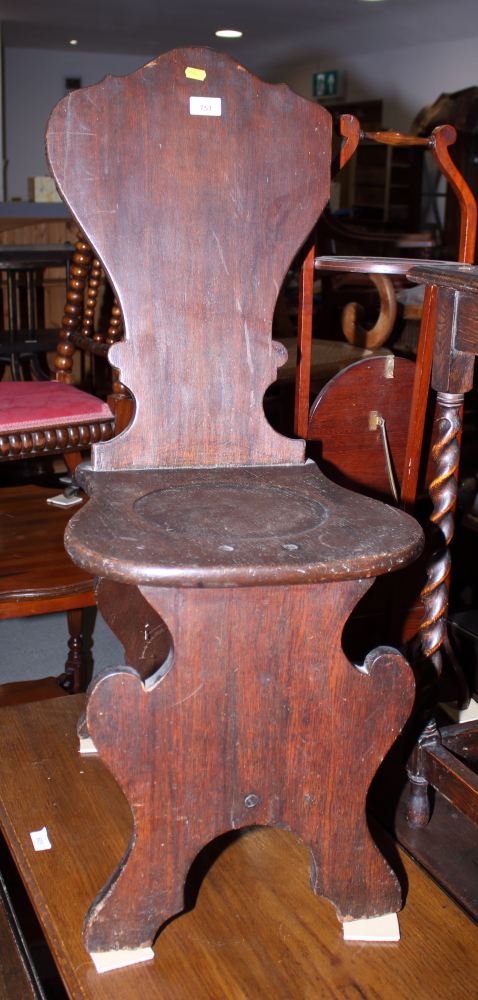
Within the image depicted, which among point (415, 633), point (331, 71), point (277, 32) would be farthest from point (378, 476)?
point (331, 71)

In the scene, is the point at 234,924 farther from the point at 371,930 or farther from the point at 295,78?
the point at 295,78

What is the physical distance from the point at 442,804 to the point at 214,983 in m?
0.50

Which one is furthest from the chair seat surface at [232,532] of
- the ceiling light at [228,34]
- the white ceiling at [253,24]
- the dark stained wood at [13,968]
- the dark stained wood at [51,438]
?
the ceiling light at [228,34]

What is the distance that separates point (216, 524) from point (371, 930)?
1.62 feet

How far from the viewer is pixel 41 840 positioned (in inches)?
44.6

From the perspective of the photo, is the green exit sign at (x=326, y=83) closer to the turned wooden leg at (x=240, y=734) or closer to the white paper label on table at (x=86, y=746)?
the white paper label on table at (x=86, y=746)

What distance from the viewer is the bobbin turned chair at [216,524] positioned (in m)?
0.86

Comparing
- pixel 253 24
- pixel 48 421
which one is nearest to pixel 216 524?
pixel 48 421

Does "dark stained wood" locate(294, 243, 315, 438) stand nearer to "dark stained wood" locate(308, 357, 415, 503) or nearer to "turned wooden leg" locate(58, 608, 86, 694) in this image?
"dark stained wood" locate(308, 357, 415, 503)

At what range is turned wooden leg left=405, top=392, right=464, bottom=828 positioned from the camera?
3.81 feet

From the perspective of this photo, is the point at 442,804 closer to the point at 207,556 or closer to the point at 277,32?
the point at 207,556

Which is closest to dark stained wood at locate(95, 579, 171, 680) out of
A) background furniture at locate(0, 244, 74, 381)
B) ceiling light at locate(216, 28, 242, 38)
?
background furniture at locate(0, 244, 74, 381)

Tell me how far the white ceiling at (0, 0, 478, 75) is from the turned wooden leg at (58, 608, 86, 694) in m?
5.70

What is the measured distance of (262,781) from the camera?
0.93 meters
